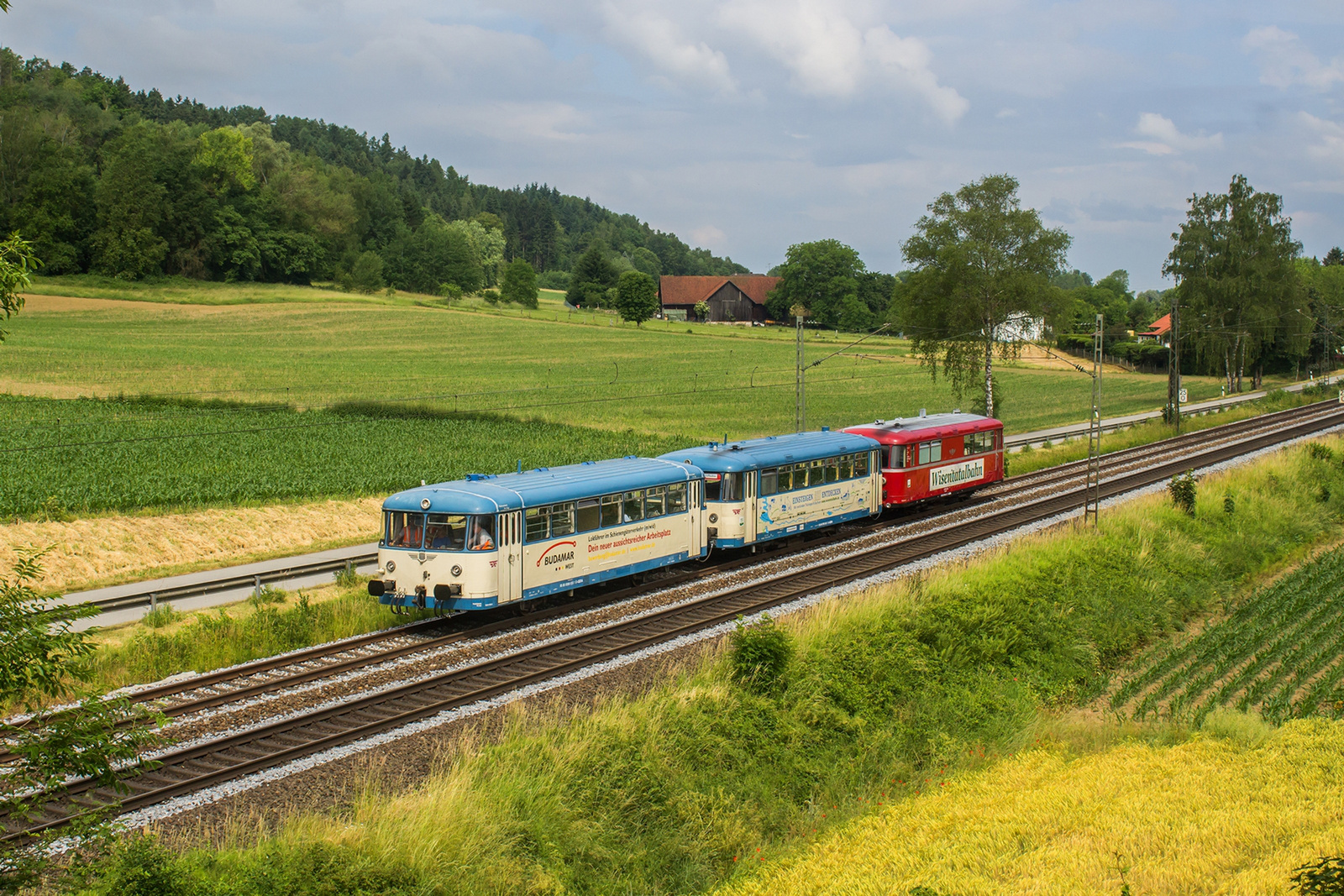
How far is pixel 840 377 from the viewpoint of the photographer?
3425 inches

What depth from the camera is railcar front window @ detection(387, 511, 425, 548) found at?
68.4 ft

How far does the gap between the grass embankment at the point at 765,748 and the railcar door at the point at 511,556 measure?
5.18 meters

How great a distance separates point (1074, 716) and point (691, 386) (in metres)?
56.6

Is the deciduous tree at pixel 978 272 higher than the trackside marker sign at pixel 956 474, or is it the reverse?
the deciduous tree at pixel 978 272

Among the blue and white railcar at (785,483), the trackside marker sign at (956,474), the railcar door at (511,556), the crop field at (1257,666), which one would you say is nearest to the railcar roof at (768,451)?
the blue and white railcar at (785,483)

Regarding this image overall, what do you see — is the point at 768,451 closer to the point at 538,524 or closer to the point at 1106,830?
the point at 538,524

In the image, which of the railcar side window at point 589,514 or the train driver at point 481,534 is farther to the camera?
the railcar side window at point 589,514

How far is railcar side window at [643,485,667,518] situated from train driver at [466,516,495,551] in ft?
15.8

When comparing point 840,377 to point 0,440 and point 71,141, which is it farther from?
point 71,141

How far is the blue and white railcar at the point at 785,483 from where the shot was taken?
26.8 metres

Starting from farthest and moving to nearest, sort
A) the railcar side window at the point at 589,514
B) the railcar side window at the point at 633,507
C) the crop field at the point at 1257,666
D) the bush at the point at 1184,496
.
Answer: the bush at the point at 1184,496, the railcar side window at the point at 633,507, the railcar side window at the point at 589,514, the crop field at the point at 1257,666

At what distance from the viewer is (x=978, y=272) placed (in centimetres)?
5188

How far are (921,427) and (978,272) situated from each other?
20304mm

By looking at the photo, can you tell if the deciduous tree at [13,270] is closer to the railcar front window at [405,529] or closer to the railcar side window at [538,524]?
the railcar front window at [405,529]
